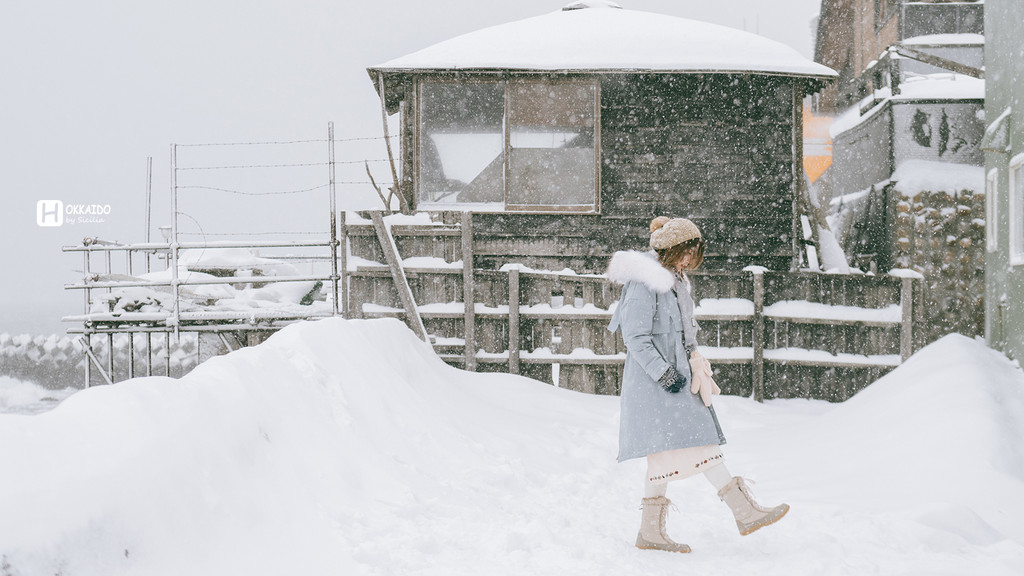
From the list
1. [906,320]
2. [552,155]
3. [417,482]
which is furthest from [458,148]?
[417,482]

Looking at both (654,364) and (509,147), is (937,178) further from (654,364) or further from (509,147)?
(654,364)

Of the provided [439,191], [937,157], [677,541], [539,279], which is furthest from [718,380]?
[937,157]

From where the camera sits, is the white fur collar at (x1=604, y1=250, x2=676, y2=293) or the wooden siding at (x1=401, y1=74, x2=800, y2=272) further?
the wooden siding at (x1=401, y1=74, x2=800, y2=272)

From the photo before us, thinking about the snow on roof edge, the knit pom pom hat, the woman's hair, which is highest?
the snow on roof edge

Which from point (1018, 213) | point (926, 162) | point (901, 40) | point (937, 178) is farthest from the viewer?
point (901, 40)

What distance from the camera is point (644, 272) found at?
4281 mm

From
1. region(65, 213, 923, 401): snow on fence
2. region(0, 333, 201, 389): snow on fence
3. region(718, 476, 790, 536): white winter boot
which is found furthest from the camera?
region(0, 333, 201, 389): snow on fence

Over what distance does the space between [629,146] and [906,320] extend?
14.9 ft

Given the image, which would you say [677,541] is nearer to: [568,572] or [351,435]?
[568,572]

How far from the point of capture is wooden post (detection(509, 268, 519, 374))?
9.70 meters

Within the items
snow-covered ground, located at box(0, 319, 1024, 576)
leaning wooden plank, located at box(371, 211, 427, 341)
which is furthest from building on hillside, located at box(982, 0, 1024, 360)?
leaning wooden plank, located at box(371, 211, 427, 341)

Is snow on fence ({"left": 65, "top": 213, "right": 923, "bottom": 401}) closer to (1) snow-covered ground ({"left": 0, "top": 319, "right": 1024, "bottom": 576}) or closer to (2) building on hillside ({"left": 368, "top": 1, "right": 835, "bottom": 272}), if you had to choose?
(2) building on hillside ({"left": 368, "top": 1, "right": 835, "bottom": 272})

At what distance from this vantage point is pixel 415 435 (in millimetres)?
5590

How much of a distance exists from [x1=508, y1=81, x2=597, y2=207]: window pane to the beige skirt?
7.87 metres
